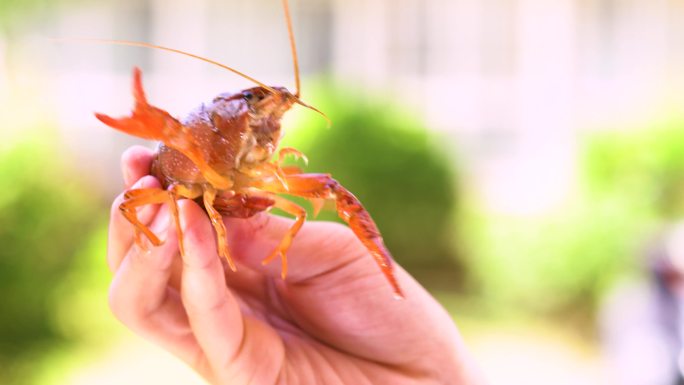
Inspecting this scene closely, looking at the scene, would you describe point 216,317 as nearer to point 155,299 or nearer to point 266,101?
point 155,299

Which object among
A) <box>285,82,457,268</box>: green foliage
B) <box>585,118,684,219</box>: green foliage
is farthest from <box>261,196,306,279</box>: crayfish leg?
<box>585,118,684,219</box>: green foliage

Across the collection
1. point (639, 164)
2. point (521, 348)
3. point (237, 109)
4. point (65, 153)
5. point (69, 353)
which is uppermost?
point (237, 109)

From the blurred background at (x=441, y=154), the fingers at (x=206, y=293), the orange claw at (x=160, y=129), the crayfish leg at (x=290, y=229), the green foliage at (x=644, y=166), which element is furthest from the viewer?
the green foliage at (x=644, y=166)

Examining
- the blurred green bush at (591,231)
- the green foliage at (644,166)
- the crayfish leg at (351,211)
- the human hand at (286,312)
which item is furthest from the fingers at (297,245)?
the green foliage at (644,166)

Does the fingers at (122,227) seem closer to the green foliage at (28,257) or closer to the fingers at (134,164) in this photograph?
the fingers at (134,164)

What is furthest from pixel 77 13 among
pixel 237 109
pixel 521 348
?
pixel 237 109

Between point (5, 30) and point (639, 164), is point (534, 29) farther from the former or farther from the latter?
point (5, 30)
